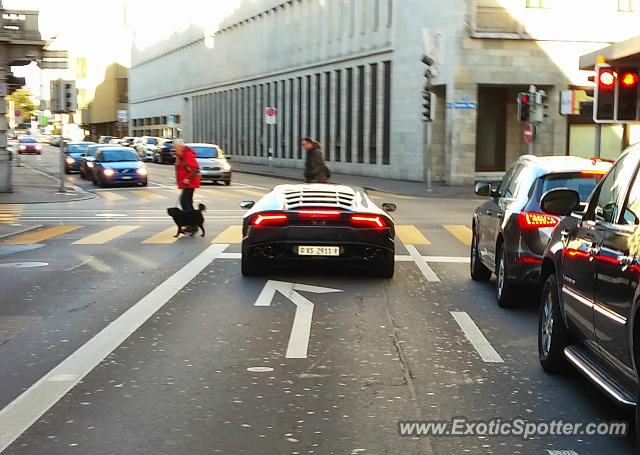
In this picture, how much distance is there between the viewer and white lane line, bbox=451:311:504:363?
7.53 metres

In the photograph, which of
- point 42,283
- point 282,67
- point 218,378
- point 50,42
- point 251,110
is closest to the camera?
point 218,378

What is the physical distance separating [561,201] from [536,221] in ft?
7.50

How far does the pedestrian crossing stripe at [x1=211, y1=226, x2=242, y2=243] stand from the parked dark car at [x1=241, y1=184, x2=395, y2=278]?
490cm

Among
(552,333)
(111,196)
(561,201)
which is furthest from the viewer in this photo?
(111,196)

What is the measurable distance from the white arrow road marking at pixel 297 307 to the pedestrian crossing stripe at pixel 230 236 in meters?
5.18

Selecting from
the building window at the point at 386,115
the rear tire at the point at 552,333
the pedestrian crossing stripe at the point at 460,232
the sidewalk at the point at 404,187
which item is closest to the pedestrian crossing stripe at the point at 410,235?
the pedestrian crossing stripe at the point at 460,232

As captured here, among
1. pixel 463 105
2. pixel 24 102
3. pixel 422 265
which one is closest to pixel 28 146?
pixel 463 105

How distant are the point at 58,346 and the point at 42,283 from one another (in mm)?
4010

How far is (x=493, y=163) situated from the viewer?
3981 cm

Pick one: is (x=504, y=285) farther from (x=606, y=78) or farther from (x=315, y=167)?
(x=315, y=167)

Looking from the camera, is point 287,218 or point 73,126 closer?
point 287,218

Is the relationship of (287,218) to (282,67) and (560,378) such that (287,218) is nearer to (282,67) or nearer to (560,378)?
(560,378)

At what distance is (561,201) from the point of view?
738cm

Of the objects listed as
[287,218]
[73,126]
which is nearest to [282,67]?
[287,218]
